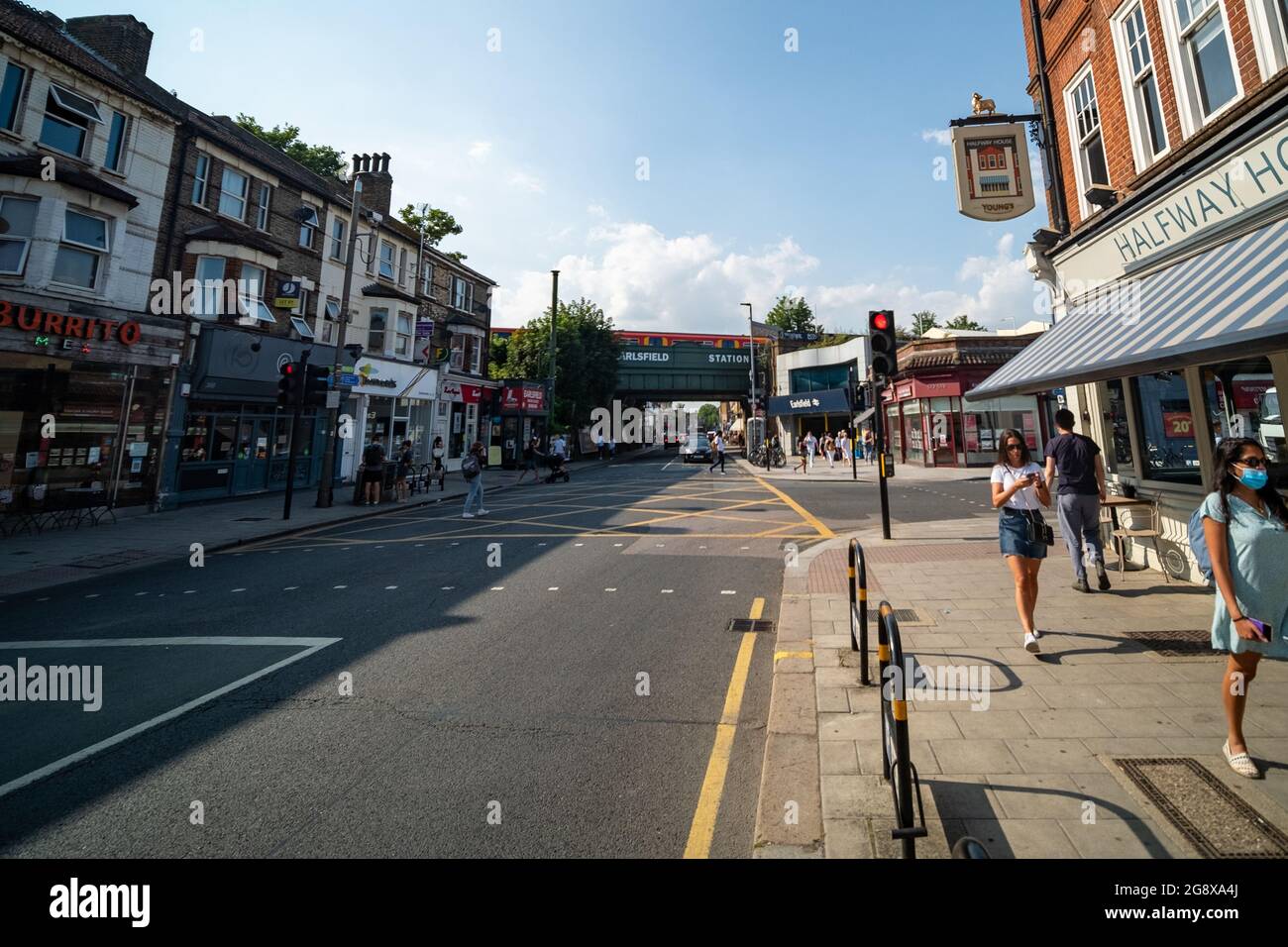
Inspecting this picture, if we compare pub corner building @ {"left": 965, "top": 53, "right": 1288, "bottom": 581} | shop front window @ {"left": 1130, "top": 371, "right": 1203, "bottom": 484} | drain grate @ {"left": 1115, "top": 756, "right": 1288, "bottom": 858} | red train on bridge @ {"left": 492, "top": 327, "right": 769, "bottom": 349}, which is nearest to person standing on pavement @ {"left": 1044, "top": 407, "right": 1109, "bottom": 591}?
pub corner building @ {"left": 965, "top": 53, "right": 1288, "bottom": 581}

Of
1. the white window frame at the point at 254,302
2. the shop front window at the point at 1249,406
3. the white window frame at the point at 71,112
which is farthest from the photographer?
the white window frame at the point at 254,302

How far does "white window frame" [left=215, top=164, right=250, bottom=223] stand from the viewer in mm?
17266

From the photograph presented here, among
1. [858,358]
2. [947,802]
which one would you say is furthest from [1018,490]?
[858,358]

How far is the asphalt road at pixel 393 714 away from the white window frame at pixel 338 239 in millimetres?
17866

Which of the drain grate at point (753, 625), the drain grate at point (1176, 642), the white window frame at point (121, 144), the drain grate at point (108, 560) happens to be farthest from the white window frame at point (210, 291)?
the drain grate at point (1176, 642)

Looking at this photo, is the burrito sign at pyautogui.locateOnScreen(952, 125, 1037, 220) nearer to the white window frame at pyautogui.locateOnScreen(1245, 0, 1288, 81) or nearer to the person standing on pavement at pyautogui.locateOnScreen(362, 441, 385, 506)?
the white window frame at pyautogui.locateOnScreen(1245, 0, 1288, 81)

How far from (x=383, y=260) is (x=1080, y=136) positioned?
25230mm

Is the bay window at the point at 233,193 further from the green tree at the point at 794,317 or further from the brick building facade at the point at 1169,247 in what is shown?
the green tree at the point at 794,317

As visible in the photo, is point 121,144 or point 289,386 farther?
point 121,144

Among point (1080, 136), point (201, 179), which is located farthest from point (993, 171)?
point (201, 179)

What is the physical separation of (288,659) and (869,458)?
109 feet

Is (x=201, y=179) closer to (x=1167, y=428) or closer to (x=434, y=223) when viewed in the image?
(x=434, y=223)

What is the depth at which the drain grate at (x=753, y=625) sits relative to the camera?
5688 mm

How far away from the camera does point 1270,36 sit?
5.58 metres
